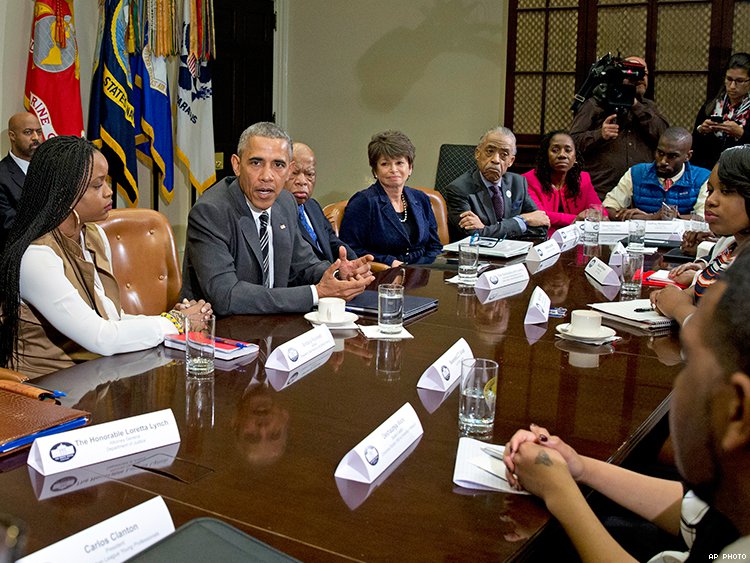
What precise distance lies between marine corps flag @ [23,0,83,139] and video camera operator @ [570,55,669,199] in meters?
3.18

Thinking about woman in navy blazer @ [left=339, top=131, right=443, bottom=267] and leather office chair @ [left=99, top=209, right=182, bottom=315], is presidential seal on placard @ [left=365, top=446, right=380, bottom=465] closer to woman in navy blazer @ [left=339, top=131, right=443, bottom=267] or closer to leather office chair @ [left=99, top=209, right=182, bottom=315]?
leather office chair @ [left=99, top=209, right=182, bottom=315]

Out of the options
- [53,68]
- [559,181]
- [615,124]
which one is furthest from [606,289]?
[53,68]

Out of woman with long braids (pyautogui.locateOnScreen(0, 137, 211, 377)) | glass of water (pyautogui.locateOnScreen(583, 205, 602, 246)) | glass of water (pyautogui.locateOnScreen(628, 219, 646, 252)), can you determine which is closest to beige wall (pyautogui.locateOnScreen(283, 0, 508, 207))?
glass of water (pyautogui.locateOnScreen(583, 205, 602, 246))

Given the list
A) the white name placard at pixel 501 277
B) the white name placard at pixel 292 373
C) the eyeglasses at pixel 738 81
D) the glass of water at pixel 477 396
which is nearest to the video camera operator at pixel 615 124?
the eyeglasses at pixel 738 81

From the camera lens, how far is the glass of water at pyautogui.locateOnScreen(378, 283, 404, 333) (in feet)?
7.54

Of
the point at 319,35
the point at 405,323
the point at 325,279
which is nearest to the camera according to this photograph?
the point at 405,323

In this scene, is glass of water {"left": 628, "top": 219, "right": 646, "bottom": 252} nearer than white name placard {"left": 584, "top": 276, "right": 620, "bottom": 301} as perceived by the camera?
No

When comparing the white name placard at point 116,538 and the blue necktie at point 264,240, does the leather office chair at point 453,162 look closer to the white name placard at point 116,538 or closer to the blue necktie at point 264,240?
the blue necktie at point 264,240

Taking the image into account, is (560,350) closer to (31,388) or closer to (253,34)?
(31,388)

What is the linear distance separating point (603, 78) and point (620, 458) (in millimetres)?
4776

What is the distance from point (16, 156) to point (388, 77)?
128 inches

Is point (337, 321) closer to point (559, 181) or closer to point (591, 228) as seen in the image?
point (591, 228)

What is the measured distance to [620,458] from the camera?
156 centimetres

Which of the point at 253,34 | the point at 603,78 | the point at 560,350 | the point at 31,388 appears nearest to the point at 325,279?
the point at 560,350
